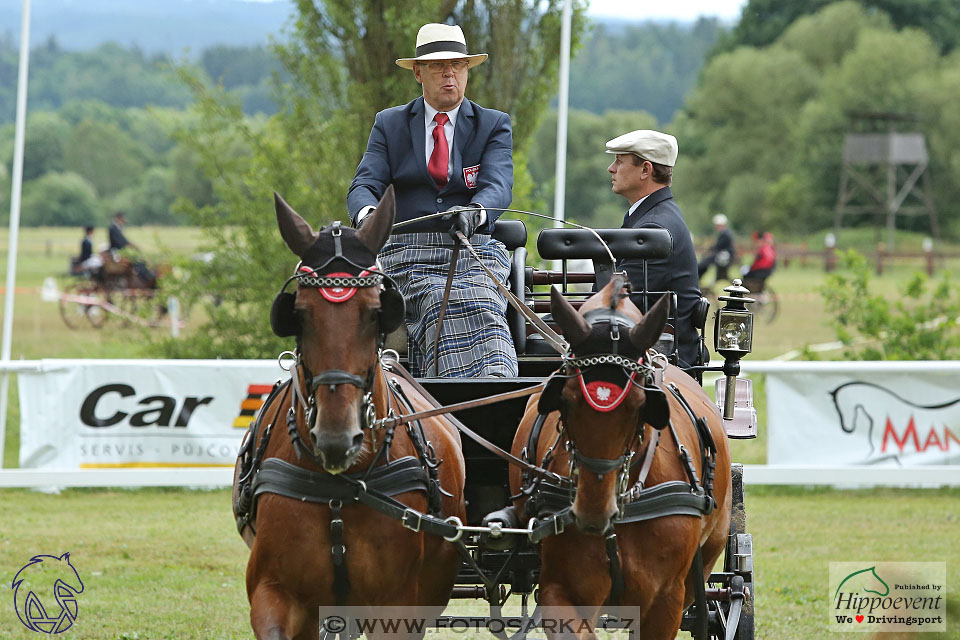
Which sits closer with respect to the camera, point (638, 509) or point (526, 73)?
point (638, 509)

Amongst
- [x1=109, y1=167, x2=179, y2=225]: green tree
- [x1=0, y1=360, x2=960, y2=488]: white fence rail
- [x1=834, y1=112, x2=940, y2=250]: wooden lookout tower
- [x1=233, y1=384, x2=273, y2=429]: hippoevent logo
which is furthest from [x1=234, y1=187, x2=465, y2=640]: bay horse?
[x1=109, y1=167, x2=179, y2=225]: green tree

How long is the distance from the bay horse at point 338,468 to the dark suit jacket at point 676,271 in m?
1.38

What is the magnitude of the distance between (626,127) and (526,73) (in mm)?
54627

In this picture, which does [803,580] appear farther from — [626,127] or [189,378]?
[626,127]

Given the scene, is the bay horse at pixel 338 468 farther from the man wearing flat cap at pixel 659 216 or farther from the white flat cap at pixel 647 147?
the white flat cap at pixel 647 147

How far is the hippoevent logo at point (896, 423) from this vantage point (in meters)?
9.44

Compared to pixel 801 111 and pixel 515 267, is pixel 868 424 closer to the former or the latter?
pixel 515 267

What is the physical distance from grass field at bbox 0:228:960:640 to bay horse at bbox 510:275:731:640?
2.44 m

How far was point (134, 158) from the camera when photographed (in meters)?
86.8

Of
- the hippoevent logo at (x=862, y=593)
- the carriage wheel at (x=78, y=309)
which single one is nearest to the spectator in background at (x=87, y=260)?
the carriage wheel at (x=78, y=309)

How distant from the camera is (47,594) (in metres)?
7.00

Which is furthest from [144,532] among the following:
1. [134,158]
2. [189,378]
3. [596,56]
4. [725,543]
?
[596,56]

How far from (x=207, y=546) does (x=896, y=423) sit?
5353 mm

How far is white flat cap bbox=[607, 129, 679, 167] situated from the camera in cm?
530
